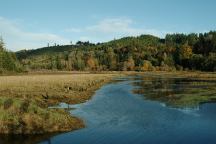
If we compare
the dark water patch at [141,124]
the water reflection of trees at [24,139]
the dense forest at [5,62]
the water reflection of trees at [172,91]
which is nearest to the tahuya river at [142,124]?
the dark water patch at [141,124]

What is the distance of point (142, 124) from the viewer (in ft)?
131

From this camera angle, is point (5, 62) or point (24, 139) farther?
point (5, 62)

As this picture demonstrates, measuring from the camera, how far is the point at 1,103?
3584 centimetres

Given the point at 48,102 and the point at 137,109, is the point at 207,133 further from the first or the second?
the point at 48,102

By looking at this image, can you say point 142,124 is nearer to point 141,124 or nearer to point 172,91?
point 141,124

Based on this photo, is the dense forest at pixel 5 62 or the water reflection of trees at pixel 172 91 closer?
the water reflection of trees at pixel 172 91

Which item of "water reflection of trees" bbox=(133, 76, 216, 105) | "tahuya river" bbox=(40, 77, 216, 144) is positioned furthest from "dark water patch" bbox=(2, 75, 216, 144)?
"water reflection of trees" bbox=(133, 76, 216, 105)

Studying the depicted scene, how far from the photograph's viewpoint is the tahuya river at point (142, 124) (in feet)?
106

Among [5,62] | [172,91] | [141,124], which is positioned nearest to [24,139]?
[141,124]

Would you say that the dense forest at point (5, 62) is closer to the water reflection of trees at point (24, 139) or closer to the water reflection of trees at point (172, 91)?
the water reflection of trees at point (172, 91)

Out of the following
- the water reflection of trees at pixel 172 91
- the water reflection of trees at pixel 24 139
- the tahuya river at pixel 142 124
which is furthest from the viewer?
the water reflection of trees at pixel 172 91

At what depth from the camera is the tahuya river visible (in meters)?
32.2

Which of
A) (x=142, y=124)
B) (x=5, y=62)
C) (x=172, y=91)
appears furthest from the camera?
(x=5, y=62)

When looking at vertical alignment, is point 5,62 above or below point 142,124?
above
